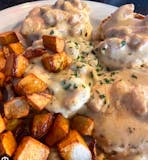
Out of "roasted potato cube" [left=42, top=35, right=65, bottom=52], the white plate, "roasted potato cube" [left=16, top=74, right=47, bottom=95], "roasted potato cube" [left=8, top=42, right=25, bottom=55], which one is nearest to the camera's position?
"roasted potato cube" [left=16, top=74, right=47, bottom=95]

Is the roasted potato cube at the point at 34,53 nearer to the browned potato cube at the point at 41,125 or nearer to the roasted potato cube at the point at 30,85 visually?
the roasted potato cube at the point at 30,85

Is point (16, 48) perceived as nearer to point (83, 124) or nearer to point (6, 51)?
point (6, 51)

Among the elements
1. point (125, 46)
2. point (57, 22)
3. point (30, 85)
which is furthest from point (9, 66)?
point (125, 46)

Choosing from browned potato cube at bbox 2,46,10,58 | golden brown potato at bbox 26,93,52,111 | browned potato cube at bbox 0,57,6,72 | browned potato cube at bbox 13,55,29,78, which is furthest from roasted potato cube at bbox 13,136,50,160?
browned potato cube at bbox 2,46,10,58

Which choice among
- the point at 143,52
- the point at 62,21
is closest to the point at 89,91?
the point at 143,52

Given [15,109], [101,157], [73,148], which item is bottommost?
[101,157]

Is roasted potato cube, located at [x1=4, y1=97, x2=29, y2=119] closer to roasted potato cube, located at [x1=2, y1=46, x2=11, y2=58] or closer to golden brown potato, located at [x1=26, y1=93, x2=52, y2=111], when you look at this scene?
golden brown potato, located at [x1=26, y1=93, x2=52, y2=111]

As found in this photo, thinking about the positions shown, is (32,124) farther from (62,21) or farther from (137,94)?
(62,21)
